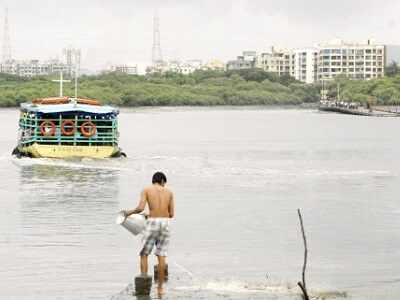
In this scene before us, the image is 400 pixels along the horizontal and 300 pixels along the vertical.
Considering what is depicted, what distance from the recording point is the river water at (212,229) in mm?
17859

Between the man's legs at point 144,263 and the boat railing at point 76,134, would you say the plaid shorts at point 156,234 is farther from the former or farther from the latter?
the boat railing at point 76,134

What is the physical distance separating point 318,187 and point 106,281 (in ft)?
69.5

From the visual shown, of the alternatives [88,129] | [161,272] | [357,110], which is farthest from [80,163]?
[357,110]

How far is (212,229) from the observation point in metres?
25.7

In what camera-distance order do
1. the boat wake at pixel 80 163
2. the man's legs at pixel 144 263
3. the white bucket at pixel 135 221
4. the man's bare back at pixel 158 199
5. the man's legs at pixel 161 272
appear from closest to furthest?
1. the man's bare back at pixel 158 199
2. the man's legs at pixel 144 263
3. the white bucket at pixel 135 221
4. the man's legs at pixel 161 272
5. the boat wake at pixel 80 163

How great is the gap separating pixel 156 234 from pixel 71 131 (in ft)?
107

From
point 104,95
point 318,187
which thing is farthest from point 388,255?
point 104,95

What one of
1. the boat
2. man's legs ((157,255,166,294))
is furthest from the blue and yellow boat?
the boat

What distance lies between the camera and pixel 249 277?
1869 cm

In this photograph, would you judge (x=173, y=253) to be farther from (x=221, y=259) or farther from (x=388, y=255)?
(x=388, y=255)

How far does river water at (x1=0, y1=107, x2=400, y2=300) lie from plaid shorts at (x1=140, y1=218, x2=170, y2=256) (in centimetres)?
71

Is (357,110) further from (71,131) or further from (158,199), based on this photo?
(158,199)

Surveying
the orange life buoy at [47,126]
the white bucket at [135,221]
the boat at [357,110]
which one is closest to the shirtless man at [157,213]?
the white bucket at [135,221]

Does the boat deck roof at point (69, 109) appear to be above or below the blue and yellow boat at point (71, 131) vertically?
above
